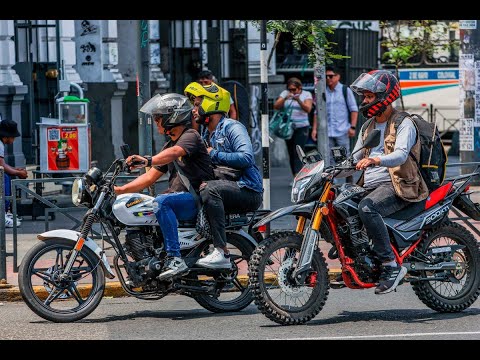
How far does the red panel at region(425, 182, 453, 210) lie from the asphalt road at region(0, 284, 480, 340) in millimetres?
831

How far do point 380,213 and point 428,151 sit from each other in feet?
1.90

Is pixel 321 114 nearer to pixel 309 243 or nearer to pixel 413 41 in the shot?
pixel 309 243

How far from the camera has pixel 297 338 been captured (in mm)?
8070

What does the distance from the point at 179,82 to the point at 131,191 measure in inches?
Answer: 567

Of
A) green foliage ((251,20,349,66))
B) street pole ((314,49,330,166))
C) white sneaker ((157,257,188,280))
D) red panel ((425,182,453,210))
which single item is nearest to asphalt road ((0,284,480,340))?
white sneaker ((157,257,188,280))

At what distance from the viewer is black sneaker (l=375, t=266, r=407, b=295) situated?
8.66 meters

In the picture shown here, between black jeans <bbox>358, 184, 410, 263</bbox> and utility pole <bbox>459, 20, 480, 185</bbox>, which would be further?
utility pole <bbox>459, 20, 480, 185</bbox>

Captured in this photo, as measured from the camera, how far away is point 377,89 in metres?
8.73

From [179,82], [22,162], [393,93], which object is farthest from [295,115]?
[393,93]

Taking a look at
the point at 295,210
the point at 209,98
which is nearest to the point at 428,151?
the point at 295,210

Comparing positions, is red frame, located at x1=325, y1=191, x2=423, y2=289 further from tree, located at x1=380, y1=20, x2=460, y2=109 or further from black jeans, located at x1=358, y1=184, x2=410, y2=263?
tree, located at x1=380, y1=20, x2=460, y2=109

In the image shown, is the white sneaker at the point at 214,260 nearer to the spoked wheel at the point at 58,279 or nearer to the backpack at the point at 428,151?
the spoked wheel at the point at 58,279
